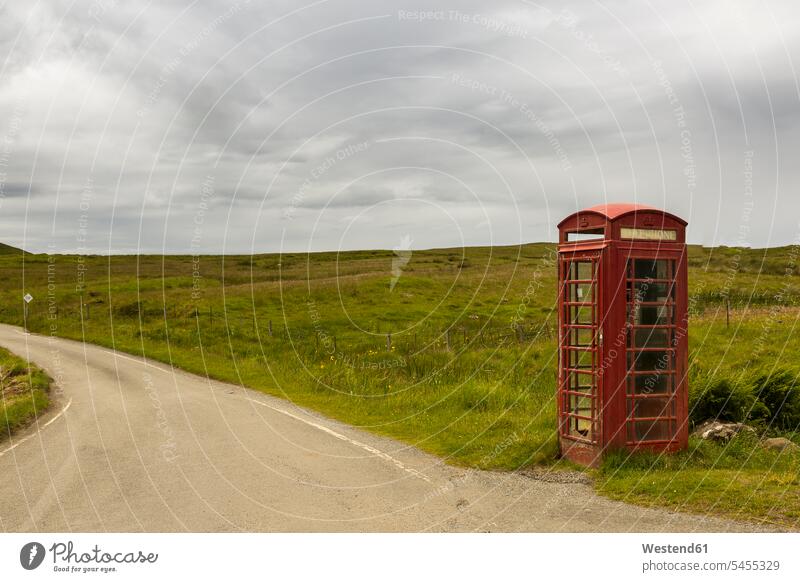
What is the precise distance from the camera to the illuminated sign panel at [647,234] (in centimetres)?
934

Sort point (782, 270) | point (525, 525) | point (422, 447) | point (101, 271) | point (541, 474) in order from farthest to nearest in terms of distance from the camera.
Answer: point (101, 271)
point (782, 270)
point (422, 447)
point (541, 474)
point (525, 525)

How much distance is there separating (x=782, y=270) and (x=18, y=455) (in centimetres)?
5623

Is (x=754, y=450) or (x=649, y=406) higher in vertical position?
(x=649, y=406)

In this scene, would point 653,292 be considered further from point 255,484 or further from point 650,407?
point 255,484

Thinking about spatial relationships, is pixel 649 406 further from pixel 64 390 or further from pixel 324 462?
pixel 64 390

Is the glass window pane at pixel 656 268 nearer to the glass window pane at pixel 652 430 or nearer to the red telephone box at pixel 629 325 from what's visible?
the red telephone box at pixel 629 325

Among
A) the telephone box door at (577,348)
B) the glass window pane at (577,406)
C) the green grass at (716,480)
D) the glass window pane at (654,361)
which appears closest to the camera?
the green grass at (716,480)

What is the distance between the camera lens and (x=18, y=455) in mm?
11352

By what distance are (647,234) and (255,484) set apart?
6177 millimetres

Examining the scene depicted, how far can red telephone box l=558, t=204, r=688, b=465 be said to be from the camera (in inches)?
367

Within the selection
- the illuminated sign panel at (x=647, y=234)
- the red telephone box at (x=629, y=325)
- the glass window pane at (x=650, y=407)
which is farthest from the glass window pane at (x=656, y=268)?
the glass window pane at (x=650, y=407)

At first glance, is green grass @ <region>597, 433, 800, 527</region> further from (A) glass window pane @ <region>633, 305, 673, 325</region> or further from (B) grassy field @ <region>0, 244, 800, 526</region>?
(A) glass window pane @ <region>633, 305, 673, 325</region>

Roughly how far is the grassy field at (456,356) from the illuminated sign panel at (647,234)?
290 centimetres

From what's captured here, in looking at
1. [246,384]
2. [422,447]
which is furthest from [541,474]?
[246,384]
